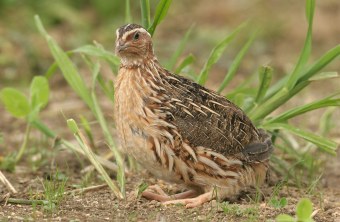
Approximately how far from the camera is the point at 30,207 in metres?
6.21

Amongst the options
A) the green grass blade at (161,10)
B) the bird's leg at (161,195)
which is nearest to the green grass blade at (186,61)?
the green grass blade at (161,10)

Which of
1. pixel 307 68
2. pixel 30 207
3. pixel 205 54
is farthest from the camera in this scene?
pixel 205 54

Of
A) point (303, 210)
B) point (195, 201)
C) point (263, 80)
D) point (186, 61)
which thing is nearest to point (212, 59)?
point (186, 61)

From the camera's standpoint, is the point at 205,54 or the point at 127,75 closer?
the point at 127,75

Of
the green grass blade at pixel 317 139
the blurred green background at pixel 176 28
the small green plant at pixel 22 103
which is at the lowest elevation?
the green grass blade at pixel 317 139

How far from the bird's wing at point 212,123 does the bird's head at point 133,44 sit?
0.96 ft

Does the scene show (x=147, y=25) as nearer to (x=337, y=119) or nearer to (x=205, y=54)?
(x=337, y=119)

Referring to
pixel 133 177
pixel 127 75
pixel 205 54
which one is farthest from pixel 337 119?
pixel 127 75

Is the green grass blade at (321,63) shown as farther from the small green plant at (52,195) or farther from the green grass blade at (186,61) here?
the small green plant at (52,195)

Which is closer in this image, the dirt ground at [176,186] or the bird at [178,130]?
the dirt ground at [176,186]

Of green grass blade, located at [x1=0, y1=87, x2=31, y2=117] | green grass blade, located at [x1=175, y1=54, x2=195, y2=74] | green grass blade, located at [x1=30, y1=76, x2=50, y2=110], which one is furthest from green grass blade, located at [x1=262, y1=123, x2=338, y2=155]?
green grass blade, located at [x1=0, y1=87, x2=31, y2=117]

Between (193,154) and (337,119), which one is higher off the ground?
(337,119)

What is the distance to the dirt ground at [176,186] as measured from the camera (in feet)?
20.0

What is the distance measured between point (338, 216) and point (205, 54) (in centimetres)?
594
